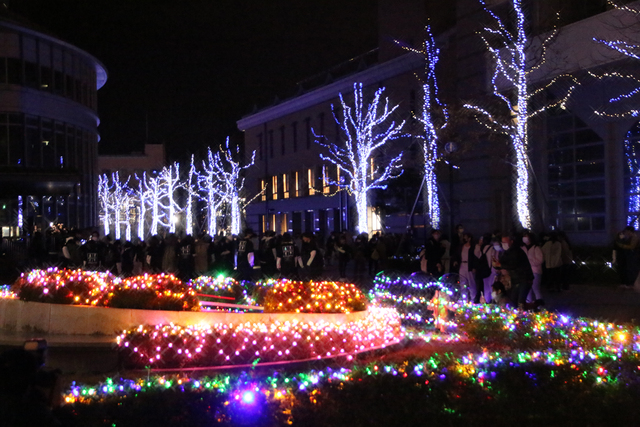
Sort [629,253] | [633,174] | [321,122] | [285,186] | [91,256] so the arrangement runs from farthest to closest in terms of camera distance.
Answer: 1. [285,186]
2. [321,122]
3. [633,174]
4. [91,256]
5. [629,253]

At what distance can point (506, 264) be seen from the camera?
14789 mm

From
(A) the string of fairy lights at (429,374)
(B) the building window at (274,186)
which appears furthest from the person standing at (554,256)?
(B) the building window at (274,186)

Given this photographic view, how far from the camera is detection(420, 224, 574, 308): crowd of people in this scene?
14773mm

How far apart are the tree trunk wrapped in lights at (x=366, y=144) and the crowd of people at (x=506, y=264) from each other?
18271 mm

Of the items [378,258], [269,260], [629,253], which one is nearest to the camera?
Answer: [629,253]

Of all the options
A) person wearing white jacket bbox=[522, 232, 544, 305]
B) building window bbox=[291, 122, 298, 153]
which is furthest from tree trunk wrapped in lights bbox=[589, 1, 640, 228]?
building window bbox=[291, 122, 298, 153]

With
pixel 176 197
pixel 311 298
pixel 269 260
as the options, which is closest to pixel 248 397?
pixel 311 298

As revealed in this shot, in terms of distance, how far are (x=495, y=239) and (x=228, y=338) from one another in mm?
8438

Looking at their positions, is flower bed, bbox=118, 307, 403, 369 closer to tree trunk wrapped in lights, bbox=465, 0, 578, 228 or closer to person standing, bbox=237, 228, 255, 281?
person standing, bbox=237, 228, 255, 281

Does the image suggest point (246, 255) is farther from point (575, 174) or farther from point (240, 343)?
point (575, 174)

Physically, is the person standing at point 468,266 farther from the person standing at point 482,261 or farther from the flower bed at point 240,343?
the flower bed at point 240,343

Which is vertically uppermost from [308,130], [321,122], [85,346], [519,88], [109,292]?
[321,122]

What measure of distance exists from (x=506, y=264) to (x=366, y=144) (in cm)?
2552

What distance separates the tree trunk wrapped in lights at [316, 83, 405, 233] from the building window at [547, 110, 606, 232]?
12157 mm
